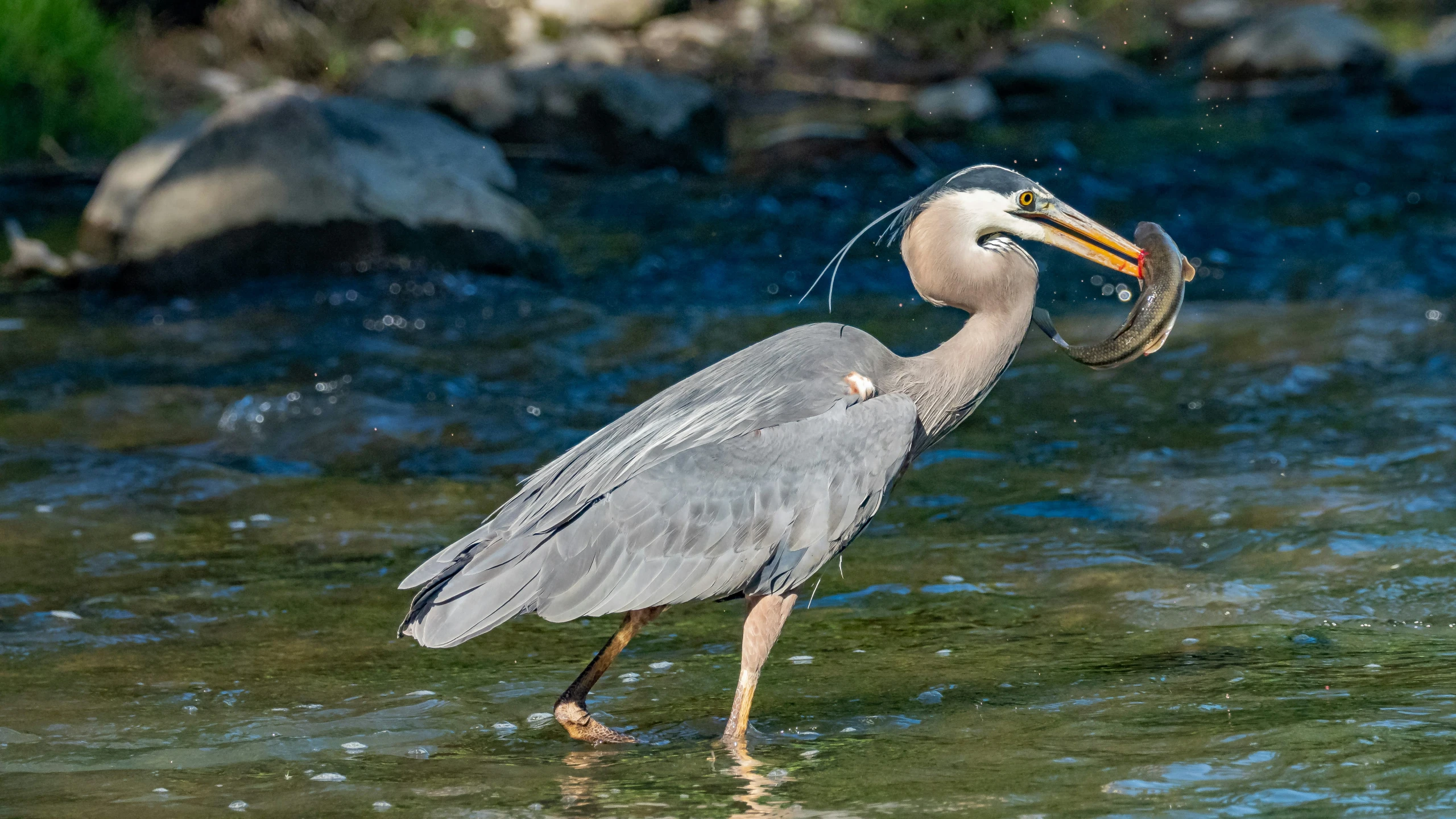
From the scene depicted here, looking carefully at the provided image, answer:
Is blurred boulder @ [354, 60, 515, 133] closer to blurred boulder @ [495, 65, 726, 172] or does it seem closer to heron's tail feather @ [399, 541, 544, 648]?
blurred boulder @ [495, 65, 726, 172]

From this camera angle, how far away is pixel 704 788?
13.3 ft

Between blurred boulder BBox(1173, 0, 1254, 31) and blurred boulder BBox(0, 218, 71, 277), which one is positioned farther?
blurred boulder BBox(1173, 0, 1254, 31)

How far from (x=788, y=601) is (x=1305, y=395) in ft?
15.3

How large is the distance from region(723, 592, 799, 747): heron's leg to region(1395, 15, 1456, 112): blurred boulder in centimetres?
1587

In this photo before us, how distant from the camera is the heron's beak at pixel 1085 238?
478 cm

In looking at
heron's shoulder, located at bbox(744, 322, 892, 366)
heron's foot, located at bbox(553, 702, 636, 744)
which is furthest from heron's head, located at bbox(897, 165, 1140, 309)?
heron's foot, located at bbox(553, 702, 636, 744)

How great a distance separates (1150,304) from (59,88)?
14.1 meters

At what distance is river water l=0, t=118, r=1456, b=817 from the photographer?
4.07m

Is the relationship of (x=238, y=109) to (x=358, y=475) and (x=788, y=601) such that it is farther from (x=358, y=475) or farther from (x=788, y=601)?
(x=788, y=601)

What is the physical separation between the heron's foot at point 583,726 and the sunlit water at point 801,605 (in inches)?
2.5

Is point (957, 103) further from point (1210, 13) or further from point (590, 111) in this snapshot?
point (1210, 13)

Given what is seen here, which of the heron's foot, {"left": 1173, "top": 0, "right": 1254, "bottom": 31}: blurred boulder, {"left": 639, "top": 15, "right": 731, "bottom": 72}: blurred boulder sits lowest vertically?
the heron's foot

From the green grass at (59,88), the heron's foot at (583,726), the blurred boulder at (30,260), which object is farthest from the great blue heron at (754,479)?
the green grass at (59,88)

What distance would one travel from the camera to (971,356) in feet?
16.0
